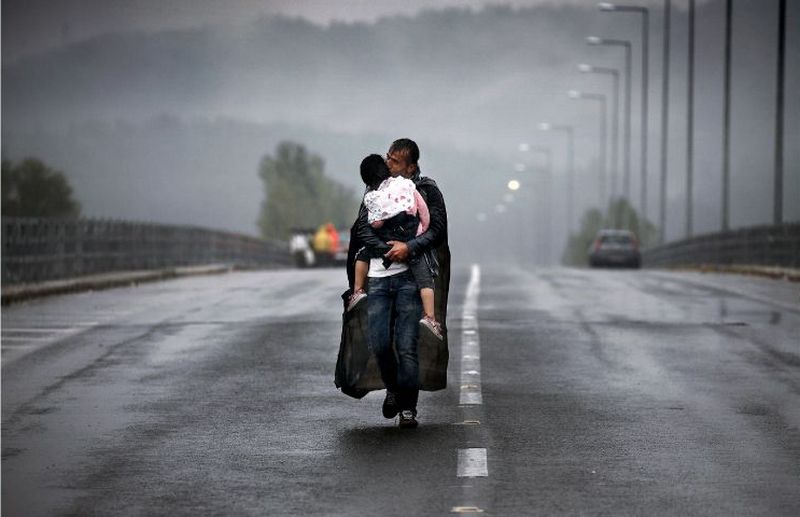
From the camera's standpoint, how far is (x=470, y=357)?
1538cm

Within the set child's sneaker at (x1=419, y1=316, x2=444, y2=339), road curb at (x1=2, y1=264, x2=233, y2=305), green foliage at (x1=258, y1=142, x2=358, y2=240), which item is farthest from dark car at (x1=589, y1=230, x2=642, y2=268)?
green foliage at (x1=258, y1=142, x2=358, y2=240)

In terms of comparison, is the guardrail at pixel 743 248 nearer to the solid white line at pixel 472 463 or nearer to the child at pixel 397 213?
the child at pixel 397 213

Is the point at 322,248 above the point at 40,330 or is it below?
below

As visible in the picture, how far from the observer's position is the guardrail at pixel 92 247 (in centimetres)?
2833

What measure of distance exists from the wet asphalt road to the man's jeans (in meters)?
0.33

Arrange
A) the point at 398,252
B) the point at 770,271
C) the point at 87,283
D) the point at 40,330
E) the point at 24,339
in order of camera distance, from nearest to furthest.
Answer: the point at 398,252, the point at 24,339, the point at 40,330, the point at 87,283, the point at 770,271

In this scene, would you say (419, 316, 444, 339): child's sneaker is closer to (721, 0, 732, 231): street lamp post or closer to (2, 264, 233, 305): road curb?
(2, 264, 233, 305): road curb

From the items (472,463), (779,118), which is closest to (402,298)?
(472,463)

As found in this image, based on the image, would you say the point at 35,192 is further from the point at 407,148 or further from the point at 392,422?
the point at 407,148

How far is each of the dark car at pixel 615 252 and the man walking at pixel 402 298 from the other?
54.7 metres

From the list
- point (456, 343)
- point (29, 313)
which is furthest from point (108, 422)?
point (29, 313)

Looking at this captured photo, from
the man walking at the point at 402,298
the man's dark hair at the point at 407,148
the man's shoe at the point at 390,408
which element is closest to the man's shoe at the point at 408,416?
the man walking at the point at 402,298

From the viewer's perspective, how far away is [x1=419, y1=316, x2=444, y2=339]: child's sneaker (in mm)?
10719

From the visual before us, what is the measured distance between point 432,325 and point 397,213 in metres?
0.75
